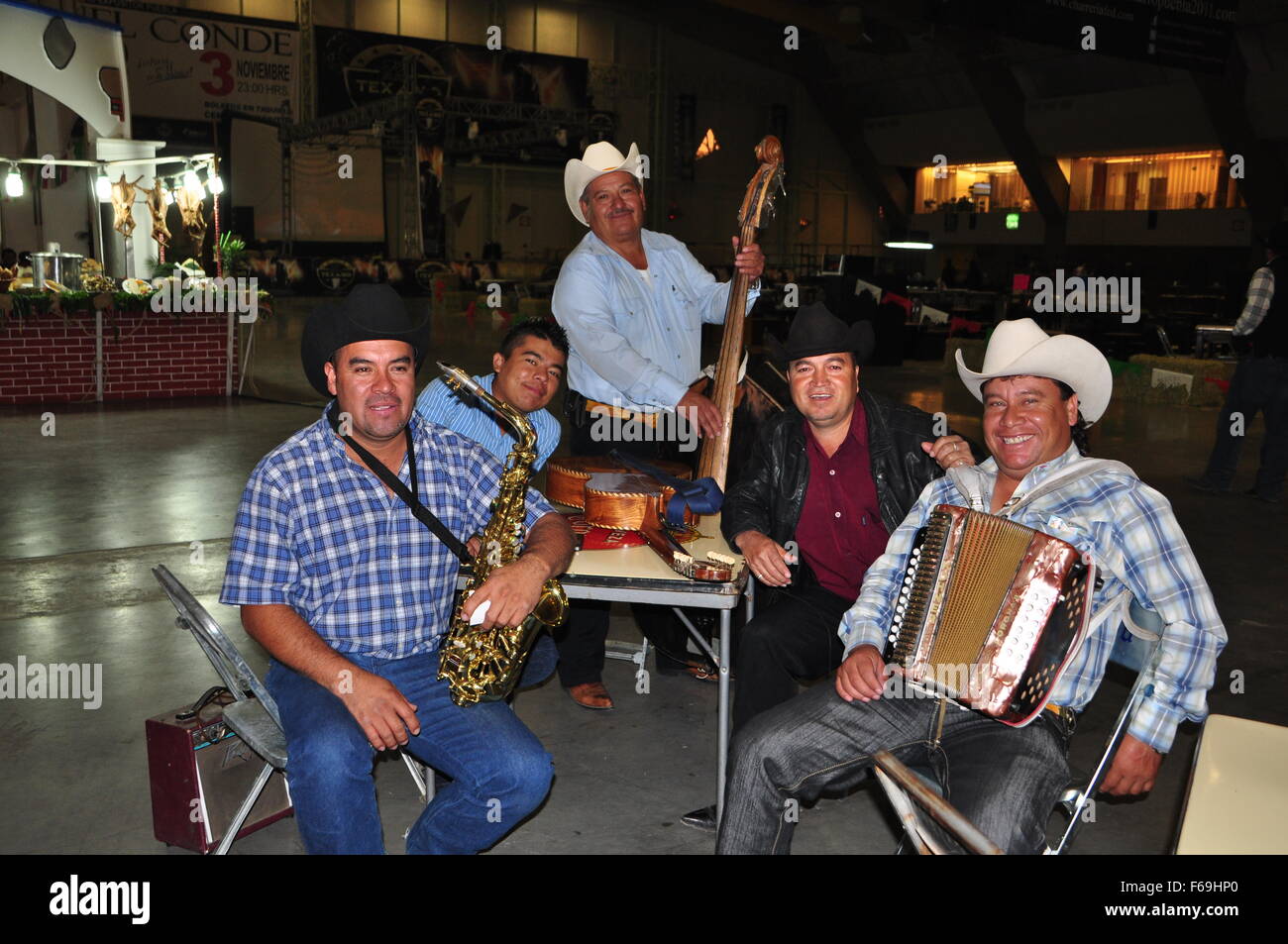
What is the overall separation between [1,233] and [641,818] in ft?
74.9

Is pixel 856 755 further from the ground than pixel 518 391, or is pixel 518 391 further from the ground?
pixel 518 391

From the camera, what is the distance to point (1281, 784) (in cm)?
191

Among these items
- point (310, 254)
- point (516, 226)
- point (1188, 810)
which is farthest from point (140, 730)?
point (516, 226)

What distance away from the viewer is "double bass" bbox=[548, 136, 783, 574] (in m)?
3.29

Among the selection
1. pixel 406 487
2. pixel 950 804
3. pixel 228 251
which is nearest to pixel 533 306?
pixel 228 251

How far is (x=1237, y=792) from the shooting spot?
1.89 meters

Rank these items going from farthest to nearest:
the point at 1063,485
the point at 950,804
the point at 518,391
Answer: the point at 518,391 < the point at 1063,485 < the point at 950,804

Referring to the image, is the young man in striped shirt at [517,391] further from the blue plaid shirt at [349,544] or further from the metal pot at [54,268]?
the metal pot at [54,268]

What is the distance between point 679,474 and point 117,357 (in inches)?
428

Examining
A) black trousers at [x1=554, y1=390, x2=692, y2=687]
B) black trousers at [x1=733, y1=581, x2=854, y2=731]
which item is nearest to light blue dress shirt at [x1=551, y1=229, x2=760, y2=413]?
black trousers at [x1=554, y1=390, x2=692, y2=687]

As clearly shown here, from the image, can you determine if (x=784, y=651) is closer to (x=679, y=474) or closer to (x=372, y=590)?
(x=679, y=474)

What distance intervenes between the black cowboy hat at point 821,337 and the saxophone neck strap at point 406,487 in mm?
1147

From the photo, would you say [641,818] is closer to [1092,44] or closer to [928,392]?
[1092,44]

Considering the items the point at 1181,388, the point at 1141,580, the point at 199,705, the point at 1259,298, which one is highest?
the point at 1259,298
